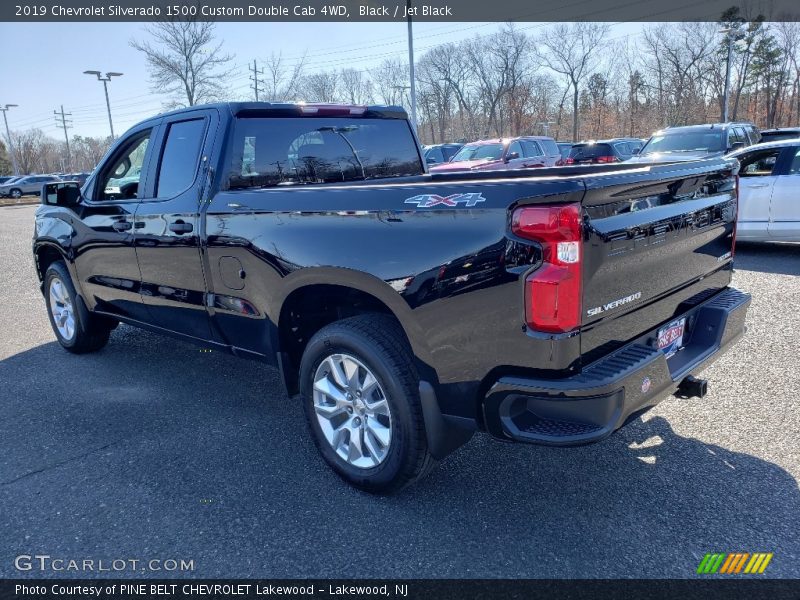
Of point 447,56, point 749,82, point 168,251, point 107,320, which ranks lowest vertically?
point 107,320

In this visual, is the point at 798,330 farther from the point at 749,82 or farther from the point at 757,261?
the point at 749,82

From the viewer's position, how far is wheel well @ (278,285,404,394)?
3320 millimetres

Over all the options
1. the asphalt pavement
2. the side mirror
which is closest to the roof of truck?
the side mirror

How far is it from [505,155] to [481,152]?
35.1 inches

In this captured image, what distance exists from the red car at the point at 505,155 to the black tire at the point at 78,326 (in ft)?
36.9

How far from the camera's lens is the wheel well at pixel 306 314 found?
332 cm

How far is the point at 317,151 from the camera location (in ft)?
13.6

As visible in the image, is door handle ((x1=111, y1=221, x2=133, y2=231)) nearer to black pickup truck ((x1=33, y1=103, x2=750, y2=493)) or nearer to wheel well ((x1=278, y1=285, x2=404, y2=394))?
black pickup truck ((x1=33, y1=103, x2=750, y2=493))

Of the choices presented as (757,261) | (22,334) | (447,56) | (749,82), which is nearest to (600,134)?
(749,82)

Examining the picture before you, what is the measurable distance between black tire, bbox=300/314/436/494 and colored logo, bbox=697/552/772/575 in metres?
1.25

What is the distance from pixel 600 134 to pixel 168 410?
61.5 meters

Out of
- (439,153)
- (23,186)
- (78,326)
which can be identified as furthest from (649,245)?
(23,186)

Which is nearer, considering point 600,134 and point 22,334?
point 22,334

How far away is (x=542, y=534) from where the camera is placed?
2771 millimetres
